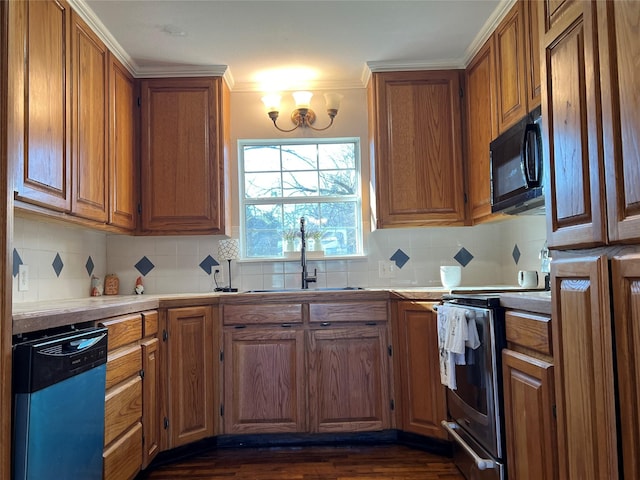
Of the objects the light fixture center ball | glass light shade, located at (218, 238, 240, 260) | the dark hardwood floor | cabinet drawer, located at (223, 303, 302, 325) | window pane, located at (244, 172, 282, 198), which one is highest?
the light fixture center ball

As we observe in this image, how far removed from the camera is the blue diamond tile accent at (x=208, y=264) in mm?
3383

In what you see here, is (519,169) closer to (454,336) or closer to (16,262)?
(454,336)

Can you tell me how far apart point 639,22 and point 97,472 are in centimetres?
203

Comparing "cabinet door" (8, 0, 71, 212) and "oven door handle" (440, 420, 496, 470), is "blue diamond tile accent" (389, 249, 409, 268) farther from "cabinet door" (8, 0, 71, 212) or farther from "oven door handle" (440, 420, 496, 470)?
"cabinet door" (8, 0, 71, 212)

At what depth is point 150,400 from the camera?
8.02ft

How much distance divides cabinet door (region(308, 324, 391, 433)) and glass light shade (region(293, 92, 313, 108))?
155 cm

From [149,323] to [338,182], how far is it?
5.58 ft

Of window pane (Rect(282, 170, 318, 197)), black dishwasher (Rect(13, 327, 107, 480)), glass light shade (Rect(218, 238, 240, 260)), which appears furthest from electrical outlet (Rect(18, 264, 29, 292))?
window pane (Rect(282, 170, 318, 197))

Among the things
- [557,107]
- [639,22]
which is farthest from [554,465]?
[639,22]

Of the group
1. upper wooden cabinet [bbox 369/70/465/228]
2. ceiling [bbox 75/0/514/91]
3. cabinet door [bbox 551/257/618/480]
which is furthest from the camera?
upper wooden cabinet [bbox 369/70/465/228]

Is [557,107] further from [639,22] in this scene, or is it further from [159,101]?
[159,101]

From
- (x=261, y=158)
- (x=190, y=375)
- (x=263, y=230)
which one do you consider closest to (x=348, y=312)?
(x=190, y=375)

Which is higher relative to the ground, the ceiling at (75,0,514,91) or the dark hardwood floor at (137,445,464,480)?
the ceiling at (75,0,514,91)

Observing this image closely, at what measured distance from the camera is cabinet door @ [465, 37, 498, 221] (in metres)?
2.76
